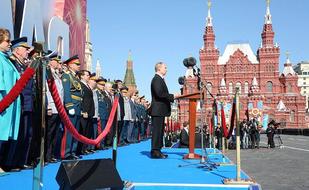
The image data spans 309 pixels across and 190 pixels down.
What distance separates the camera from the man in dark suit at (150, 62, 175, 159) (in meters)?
7.52

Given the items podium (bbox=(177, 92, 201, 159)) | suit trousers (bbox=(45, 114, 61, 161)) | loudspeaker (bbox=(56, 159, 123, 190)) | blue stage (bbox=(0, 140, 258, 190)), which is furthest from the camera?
podium (bbox=(177, 92, 201, 159))

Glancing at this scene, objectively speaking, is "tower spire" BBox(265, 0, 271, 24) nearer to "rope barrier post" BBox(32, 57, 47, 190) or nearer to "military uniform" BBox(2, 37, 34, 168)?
"military uniform" BBox(2, 37, 34, 168)

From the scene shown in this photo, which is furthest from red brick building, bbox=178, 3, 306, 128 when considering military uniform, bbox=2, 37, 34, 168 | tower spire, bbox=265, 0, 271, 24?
military uniform, bbox=2, 37, 34, 168

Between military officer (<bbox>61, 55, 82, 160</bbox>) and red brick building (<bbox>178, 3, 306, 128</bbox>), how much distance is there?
7416cm

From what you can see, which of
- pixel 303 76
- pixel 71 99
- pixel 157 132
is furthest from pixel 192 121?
pixel 303 76

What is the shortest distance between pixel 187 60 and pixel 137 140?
8.33 m

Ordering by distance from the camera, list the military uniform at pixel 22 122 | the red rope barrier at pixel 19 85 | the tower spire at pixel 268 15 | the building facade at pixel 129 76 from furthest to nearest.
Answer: the building facade at pixel 129 76, the tower spire at pixel 268 15, the military uniform at pixel 22 122, the red rope barrier at pixel 19 85

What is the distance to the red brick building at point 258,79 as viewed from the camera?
81.6m

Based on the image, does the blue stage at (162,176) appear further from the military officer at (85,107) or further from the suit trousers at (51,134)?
the military officer at (85,107)

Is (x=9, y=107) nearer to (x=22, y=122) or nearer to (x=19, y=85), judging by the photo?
(x=22, y=122)

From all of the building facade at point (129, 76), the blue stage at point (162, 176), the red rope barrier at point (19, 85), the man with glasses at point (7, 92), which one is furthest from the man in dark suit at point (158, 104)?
the building facade at point (129, 76)

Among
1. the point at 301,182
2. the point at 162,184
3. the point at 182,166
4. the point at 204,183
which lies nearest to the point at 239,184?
the point at 204,183

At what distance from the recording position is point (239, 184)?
177 inches

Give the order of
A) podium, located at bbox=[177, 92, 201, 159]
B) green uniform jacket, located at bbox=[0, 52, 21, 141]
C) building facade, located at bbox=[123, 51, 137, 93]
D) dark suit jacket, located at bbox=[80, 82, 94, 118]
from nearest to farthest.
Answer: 1. green uniform jacket, located at bbox=[0, 52, 21, 141]
2. podium, located at bbox=[177, 92, 201, 159]
3. dark suit jacket, located at bbox=[80, 82, 94, 118]
4. building facade, located at bbox=[123, 51, 137, 93]
